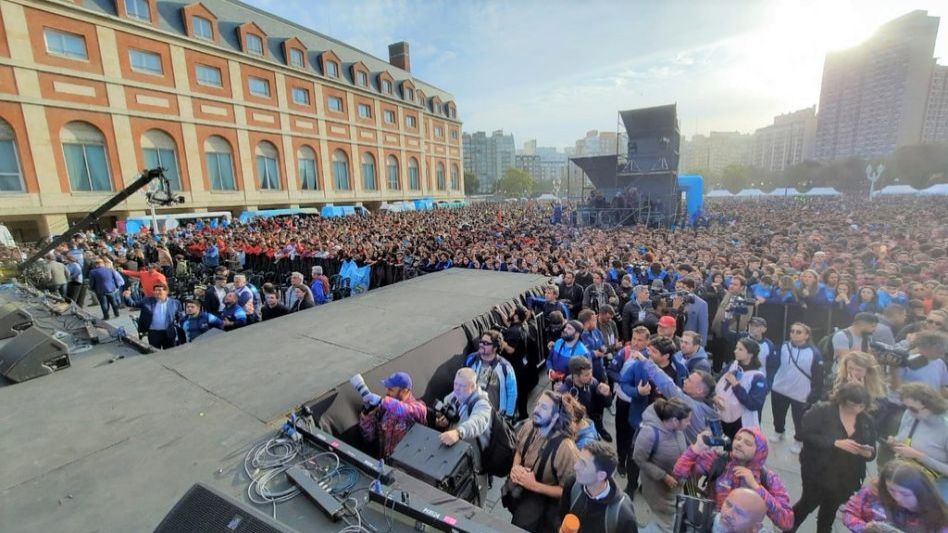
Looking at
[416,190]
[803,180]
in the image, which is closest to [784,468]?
[416,190]

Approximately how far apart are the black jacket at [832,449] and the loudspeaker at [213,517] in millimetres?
4093

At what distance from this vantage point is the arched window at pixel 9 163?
68.1 ft

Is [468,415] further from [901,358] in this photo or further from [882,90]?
[882,90]

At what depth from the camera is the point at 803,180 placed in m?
65.1

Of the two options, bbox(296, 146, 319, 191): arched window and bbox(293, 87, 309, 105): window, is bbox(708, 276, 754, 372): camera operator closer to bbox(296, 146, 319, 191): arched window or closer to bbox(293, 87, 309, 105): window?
bbox(296, 146, 319, 191): arched window

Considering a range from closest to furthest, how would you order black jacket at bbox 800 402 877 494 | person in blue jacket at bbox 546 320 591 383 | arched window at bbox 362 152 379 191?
black jacket at bbox 800 402 877 494 → person in blue jacket at bbox 546 320 591 383 → arched window at bbox 362 152 379 191

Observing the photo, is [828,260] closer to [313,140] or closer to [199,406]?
[199,406]

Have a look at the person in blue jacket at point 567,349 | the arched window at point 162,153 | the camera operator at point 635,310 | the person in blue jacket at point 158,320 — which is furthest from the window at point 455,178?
the person in blue jacket at point 567,349

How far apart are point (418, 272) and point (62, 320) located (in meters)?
7.73

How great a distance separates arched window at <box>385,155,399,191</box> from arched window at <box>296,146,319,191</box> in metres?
9.75

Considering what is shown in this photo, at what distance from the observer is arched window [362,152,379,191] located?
42.6m

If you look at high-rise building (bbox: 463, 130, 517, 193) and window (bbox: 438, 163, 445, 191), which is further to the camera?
high-rise building (bbox: 463, 130, 517, 193)

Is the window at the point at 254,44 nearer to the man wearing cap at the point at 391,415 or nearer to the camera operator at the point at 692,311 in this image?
the man wearing cap at the point at 391,415

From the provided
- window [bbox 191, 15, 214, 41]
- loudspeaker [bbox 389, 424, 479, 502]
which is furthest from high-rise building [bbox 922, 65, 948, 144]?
window [bbox 191, 15, 214, 41]
